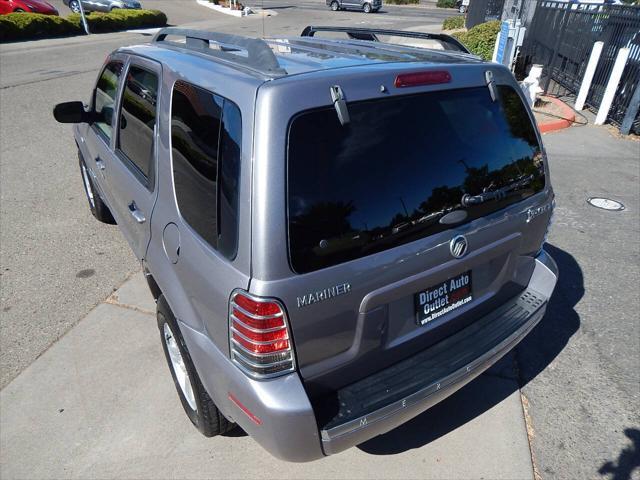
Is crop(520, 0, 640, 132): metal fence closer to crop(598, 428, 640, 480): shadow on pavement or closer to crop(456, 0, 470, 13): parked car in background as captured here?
crop(598, 428, 640, 480): shadow on pavement

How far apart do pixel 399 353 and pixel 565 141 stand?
23.5 feet

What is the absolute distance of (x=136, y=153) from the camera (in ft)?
9.36

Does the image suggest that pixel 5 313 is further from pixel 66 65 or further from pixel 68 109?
pixel 66 65

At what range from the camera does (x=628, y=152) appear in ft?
24.0

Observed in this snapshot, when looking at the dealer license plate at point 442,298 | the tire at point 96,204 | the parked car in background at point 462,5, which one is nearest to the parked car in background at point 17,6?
the tire at point 96,204

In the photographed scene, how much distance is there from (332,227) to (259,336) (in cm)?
52

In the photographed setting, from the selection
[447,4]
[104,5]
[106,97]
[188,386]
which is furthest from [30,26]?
[447,4]

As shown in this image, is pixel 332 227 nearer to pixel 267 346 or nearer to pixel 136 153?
pixel 267 346

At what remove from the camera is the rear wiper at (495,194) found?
6.88 feet

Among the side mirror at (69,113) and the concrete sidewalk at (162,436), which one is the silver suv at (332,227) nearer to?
the concrete sidewalk at (162,436)

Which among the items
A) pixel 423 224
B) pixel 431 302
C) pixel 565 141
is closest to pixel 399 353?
pixel 431 302

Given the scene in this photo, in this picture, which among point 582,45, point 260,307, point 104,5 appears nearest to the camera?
point 260,307

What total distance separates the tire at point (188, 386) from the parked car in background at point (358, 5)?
39164 mm

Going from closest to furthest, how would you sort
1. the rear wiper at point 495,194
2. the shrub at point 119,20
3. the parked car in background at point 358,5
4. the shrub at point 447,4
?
the rear wiper at point 495,194 → the shrub at point 119,20 → the parked car in background at point 358,5 → the shrub at point 447,4
